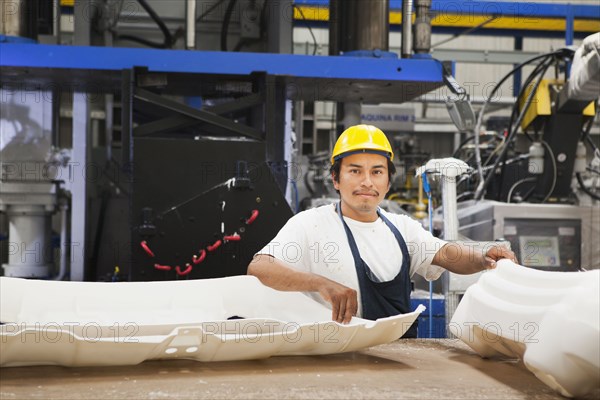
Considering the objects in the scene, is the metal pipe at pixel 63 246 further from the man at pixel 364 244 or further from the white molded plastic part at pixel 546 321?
the white molded plastic part at pixel 546 321

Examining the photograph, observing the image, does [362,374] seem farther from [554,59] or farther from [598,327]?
[554,59]

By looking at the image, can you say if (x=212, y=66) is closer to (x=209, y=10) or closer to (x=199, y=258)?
(x=199, y=258)

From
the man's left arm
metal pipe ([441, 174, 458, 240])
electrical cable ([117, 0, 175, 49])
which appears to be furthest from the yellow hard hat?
electrical cable ([117, 0, 175, 49])

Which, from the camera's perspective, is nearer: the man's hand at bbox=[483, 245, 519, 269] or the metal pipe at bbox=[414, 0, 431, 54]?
the man's hand at bbox=[483, 245, 519, 269]

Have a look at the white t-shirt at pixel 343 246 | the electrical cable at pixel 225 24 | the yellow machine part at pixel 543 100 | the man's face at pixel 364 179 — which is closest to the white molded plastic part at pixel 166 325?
the white t-shirt at pixel 343 246

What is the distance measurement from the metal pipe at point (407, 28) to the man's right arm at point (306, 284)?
1.53 metres

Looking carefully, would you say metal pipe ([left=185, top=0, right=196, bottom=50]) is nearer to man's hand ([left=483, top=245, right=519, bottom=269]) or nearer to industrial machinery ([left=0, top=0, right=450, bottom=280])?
industrial machinery ([left=0, top=0, right=450, bottom=280])

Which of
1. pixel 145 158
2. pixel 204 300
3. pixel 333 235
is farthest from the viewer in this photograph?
pixel 145 158

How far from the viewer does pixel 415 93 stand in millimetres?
3338

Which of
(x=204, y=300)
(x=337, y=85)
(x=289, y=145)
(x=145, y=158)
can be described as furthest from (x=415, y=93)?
(x=204, y=300)

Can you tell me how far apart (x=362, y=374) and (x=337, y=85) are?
198 cm

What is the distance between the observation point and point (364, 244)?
86.0 inches

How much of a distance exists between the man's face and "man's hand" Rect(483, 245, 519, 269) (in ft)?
1.24

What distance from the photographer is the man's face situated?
210 centimetres
